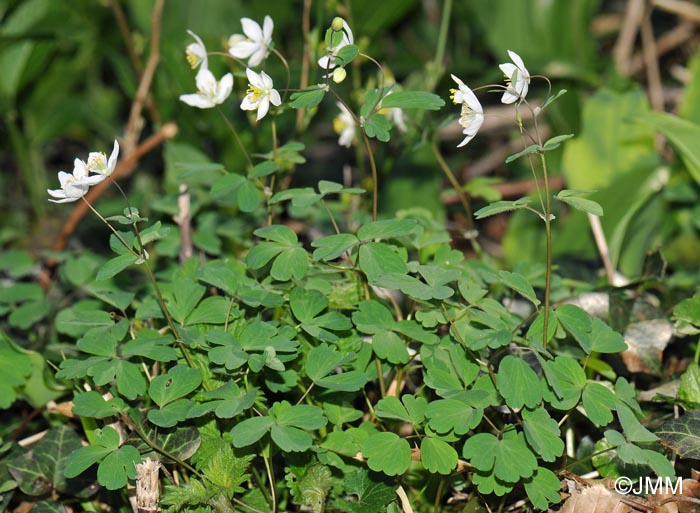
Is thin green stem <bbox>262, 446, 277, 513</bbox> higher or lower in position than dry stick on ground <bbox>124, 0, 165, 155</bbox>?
lower

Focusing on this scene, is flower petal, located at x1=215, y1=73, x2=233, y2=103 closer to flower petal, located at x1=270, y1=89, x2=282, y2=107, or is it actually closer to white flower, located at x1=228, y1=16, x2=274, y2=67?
white flower, located at x1=228, y1=16, x2=274, y2=67

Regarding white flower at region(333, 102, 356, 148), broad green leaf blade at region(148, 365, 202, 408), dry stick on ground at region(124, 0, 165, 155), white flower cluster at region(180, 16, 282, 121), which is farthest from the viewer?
dry stick on ground at region(124, 0, 165, 155)

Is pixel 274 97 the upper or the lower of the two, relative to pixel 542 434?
upper

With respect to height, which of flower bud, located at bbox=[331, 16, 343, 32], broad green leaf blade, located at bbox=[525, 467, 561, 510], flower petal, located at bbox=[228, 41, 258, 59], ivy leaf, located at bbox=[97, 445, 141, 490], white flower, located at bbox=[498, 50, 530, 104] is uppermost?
flower bud, located at bbox=[331, 16, 343, 32]

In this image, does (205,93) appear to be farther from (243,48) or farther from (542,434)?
(542,434)

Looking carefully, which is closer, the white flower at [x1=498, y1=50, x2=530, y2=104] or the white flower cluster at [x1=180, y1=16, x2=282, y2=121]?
the white flower at [x1=498, y1=50, x2=530, y2=104]

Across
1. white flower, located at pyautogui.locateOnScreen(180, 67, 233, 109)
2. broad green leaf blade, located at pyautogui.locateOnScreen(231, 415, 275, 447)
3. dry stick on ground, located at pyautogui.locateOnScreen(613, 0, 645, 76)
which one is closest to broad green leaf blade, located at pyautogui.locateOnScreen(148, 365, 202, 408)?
broad green leaf blade, located at pyautogui.locateOnScreen(231, 415, 275, 447)

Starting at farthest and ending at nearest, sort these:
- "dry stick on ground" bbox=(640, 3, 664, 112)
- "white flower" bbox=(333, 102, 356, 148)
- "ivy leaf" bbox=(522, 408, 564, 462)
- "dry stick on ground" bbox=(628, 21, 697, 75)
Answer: "dry stick on ground" bbox=(628, 21, 697, 75)
"dry stick on ground" bbox=(640, 3, 664, 112)
"white flower" bbox=(333, 102, 356, 148)
"ivy leaf" bbox=(522, 408, 564, 462)

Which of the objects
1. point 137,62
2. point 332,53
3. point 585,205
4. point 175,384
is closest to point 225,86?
point 332,53

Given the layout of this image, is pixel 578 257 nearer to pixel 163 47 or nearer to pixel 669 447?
pixel 669 447

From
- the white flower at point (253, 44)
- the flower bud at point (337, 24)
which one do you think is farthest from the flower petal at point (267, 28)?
the flower bud at point (337, 24)
